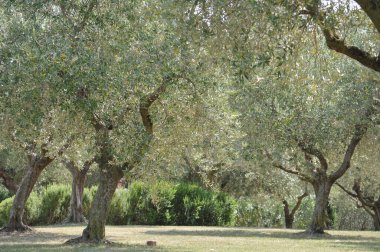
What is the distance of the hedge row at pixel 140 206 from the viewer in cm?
3381

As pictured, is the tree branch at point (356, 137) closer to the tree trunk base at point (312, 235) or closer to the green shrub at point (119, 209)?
the tree trunk base at point (312, 235)

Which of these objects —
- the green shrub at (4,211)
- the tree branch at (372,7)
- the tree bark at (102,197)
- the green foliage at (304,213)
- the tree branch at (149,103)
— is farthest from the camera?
the green foliage at (304,213)

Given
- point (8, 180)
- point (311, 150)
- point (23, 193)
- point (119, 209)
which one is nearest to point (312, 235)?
point (311, 150)

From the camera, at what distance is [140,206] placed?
34.5m

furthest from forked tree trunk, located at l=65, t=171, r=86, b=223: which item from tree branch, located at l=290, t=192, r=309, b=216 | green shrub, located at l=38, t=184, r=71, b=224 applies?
tree branch, located at l=290, t=192, r=309, b=216

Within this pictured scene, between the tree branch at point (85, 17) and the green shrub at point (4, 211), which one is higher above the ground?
the tree branch at point (85, 17)

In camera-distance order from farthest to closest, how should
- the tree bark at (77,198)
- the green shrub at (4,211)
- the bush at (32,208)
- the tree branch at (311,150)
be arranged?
1. the bush at (32,208)
2. the tree bark at (77,198)
3. the green shrub at (4,211)
4. the tree branch at (311,150)

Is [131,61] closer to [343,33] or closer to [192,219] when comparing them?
[343,33]

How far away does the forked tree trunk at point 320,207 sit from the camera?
84.4ft

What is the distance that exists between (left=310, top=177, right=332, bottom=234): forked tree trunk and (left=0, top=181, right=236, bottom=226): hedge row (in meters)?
9.51

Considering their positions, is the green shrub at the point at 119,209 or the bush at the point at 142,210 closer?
the green shrub at the point at 119,209

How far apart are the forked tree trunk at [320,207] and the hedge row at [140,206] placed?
9511 millimetres

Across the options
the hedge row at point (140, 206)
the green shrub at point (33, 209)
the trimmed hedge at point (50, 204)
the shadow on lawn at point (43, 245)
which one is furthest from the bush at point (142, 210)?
the shadow on lawn at point (43, 245)

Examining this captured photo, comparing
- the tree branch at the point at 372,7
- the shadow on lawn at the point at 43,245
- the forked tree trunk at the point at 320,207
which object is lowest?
the shadow on lawn at the point at 43,245
